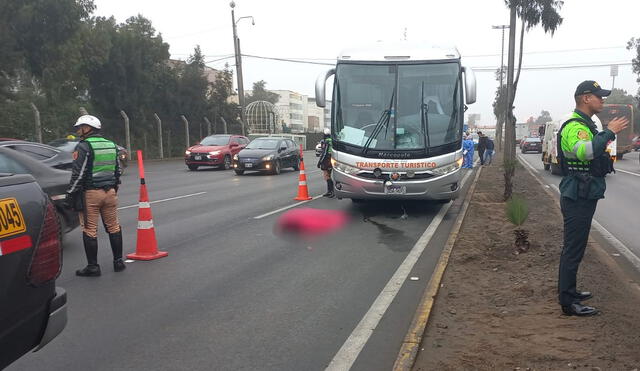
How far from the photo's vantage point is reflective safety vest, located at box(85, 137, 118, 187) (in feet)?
19.6

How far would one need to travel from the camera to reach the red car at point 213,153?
23172 mm

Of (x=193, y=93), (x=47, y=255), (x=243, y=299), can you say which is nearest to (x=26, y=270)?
(x=47, y=255)

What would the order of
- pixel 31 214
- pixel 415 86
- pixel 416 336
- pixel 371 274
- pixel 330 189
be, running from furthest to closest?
pixel 330 189 → pixel 415 86 → pixel 371 274 → pixel 416 336 → pixel 31 214

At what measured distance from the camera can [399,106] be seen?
996cm

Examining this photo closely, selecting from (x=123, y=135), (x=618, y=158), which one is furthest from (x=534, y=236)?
(x=123, y=135)

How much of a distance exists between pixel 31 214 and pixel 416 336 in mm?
2751

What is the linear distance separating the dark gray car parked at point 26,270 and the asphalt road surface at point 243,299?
1.16 metres

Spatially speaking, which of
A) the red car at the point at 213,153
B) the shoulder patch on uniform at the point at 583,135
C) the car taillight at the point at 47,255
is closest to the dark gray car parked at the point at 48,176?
the car taillight at the point at 47,255

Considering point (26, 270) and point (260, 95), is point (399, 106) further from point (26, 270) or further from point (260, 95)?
point (260, 95)

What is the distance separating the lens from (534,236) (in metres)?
7.64

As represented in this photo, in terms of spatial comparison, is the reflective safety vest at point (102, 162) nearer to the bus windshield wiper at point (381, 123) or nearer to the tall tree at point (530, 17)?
the bus windshield wiper at point (381, 123)

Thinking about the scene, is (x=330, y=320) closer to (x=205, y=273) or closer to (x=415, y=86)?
(x=205, y=273)

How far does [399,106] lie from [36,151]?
6175 millimetres

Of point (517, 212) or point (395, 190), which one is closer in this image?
point (517, 212)
